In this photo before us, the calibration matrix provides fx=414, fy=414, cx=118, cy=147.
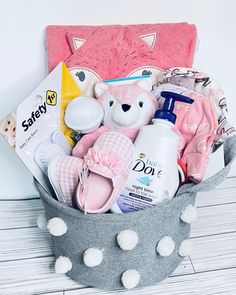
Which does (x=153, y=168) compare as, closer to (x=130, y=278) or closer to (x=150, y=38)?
(x=130, y=278)

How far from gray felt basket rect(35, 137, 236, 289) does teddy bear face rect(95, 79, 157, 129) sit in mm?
145

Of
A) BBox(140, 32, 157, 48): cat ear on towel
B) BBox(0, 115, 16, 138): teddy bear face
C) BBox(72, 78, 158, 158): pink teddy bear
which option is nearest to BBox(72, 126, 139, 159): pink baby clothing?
BBox(72, 78, 158, 158): pink teddy bear

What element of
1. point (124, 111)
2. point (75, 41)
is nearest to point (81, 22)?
point (75, 41)

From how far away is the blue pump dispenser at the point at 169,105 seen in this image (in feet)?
2.31

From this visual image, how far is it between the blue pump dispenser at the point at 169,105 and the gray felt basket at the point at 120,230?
121mm

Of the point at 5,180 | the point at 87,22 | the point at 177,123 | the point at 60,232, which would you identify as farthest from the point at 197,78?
the point at 5,180

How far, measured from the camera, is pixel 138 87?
77cm

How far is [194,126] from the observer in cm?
75

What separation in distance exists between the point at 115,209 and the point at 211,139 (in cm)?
21

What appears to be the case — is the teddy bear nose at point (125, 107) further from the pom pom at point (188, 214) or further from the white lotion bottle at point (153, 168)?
the pom pom at point (188, 214)

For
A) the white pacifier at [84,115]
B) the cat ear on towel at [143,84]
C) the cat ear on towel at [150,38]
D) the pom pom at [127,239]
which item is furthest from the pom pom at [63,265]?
the cat ear on towel at [150,38]

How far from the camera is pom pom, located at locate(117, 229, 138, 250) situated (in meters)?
0.67

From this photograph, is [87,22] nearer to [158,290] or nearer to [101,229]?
[101,229]

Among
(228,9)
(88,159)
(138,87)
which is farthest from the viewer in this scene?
(228,9)
